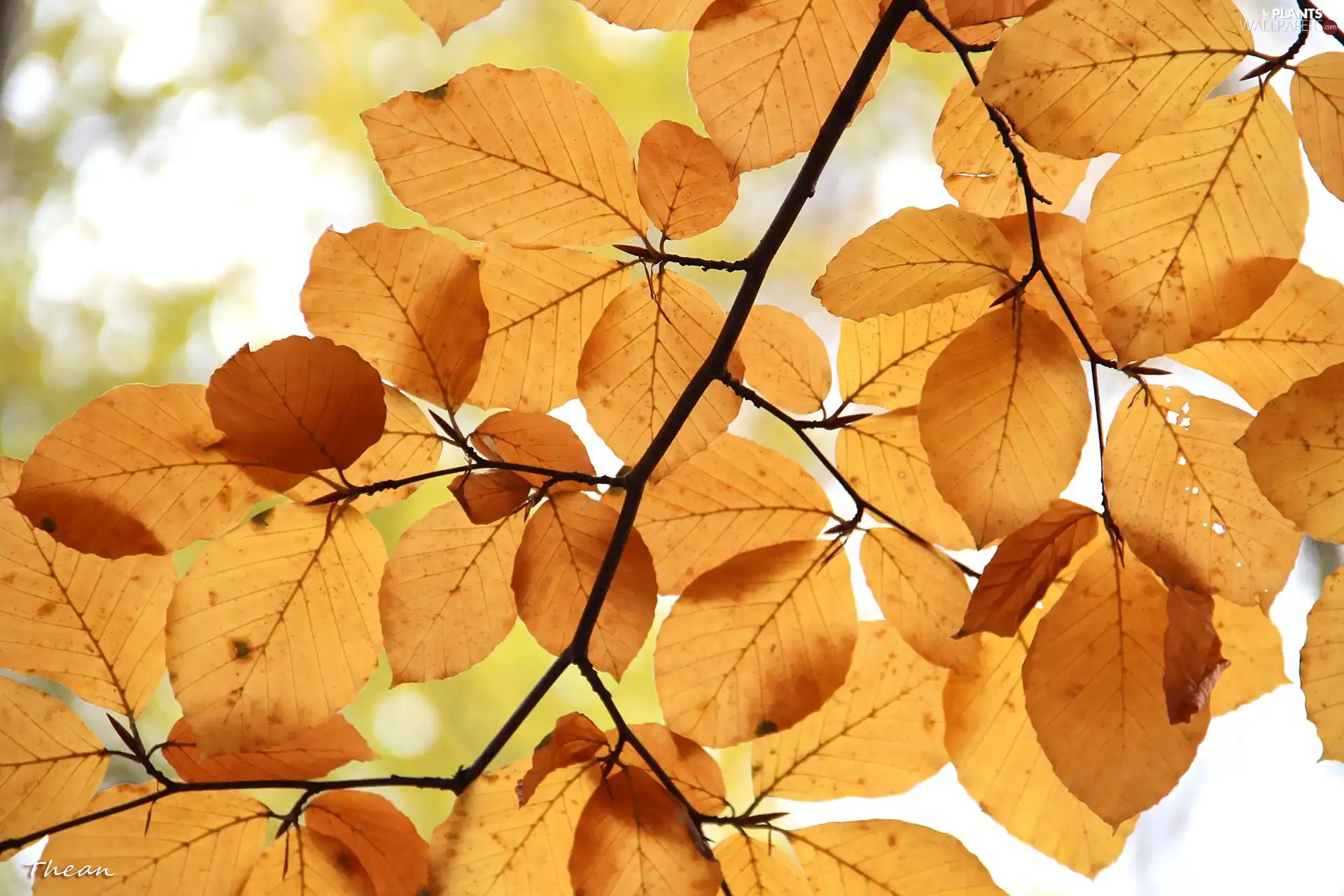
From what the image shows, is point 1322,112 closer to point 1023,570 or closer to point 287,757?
point 1023,570

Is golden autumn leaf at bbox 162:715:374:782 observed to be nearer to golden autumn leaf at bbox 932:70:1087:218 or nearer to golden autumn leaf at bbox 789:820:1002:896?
golden autumn leaf at bbox 789:820:1002:896

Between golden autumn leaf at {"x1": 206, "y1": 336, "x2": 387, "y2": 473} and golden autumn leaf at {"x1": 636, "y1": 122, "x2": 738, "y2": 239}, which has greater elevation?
golden autumn leaf at {"x1": 636, "y1": 122, "x2": 738, "y2": 239}

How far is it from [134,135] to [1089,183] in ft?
4.91

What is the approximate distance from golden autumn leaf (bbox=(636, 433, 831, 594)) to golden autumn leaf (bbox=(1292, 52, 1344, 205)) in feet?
0.59

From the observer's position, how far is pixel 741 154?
0.89ft

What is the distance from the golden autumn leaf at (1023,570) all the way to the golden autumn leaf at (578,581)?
0.33 ft

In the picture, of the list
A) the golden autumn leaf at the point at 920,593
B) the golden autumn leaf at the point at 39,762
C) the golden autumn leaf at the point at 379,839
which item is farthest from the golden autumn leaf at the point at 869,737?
the golden autumn leaf at the point at 39,762

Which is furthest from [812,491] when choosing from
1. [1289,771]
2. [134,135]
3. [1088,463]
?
[134,135]

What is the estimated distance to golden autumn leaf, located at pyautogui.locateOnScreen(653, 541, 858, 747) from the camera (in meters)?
0.30

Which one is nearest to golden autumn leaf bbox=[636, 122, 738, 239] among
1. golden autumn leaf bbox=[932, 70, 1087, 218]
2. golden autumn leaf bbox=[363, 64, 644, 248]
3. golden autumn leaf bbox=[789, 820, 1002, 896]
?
golden autumn leaf bbox=[363, 64, 644, 248]

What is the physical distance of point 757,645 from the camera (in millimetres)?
311

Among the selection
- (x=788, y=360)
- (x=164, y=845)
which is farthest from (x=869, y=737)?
(x=164, y=845)

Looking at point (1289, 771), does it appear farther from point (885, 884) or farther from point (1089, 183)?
point (885, 884)

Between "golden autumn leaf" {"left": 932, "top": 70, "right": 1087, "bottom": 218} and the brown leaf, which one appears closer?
the brown leaf
